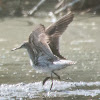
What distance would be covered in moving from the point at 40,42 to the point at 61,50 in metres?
2.97

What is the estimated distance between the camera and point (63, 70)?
324 inches

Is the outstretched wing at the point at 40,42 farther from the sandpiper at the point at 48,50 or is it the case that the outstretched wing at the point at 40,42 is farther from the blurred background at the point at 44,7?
the blurred background at the point at 44,7

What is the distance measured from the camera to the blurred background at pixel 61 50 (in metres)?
6.68

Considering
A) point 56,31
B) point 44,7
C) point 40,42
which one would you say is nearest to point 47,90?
point 40,42

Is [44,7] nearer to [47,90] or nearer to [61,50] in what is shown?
[61,50]

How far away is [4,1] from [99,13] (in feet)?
9.87

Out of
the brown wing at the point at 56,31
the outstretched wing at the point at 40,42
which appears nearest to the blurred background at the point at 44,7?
the brown wing at the point at 56,31

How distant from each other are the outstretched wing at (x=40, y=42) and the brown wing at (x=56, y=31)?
16cm

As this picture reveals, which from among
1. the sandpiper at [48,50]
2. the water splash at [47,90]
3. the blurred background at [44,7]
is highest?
the sandpiper at [48,50]

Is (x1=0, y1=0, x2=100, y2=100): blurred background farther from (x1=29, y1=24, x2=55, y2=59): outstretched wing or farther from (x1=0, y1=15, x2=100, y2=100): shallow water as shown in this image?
(x1=29, y1=24, x2=55, y2=59): outstretched wing

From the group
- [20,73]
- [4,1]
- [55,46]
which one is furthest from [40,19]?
[55,46]

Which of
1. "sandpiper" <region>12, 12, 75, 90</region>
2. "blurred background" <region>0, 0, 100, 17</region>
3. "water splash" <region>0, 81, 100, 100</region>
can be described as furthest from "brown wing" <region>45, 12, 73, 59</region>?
"blurred background" <region>0, 0, 100, 17</region>

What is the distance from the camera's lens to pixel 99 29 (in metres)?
11.2

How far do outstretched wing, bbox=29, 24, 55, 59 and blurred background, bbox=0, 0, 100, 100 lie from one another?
0.60 metres
